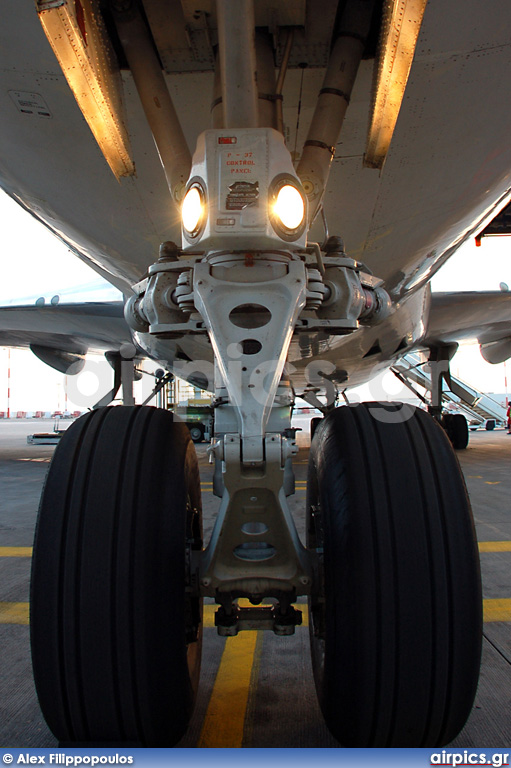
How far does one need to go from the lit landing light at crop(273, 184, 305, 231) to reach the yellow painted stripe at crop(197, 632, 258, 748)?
54.4 inches

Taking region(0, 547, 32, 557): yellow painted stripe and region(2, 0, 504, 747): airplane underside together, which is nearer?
region(2, 0, 504, 747): airplane underside

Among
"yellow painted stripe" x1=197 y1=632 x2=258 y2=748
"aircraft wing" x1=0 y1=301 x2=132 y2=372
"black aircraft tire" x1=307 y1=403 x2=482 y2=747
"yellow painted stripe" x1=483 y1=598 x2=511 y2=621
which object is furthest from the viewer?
"aircraft wing" x1=0 y1=301 x2=132 y2=372

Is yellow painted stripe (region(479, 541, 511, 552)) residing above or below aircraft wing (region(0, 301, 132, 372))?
below

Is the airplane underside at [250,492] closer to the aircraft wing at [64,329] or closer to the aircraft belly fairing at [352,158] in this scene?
the aircraft belly fairing at [352,158]

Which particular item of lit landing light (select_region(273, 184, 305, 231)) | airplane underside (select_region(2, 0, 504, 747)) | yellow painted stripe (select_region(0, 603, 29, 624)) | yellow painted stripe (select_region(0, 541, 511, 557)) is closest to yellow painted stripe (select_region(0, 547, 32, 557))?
yellow painted stripe (select_region(0, 541, 511, 557))

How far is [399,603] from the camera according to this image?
1.27 meters

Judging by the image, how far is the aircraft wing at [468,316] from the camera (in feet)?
23.1

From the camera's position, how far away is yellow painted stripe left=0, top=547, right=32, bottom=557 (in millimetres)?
3367

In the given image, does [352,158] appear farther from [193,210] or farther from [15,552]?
[15,552]

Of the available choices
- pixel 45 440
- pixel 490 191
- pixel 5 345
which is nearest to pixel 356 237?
pixel 490 191

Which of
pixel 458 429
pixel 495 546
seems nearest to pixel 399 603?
pixel 495 546

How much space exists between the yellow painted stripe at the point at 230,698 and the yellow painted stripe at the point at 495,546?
1.88 metres

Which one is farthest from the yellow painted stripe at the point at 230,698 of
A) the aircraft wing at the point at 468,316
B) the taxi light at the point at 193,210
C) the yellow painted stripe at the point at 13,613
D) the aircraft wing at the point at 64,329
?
the aircraft wing at the point at 468,316

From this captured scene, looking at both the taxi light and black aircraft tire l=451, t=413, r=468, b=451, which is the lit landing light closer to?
the taxi light
